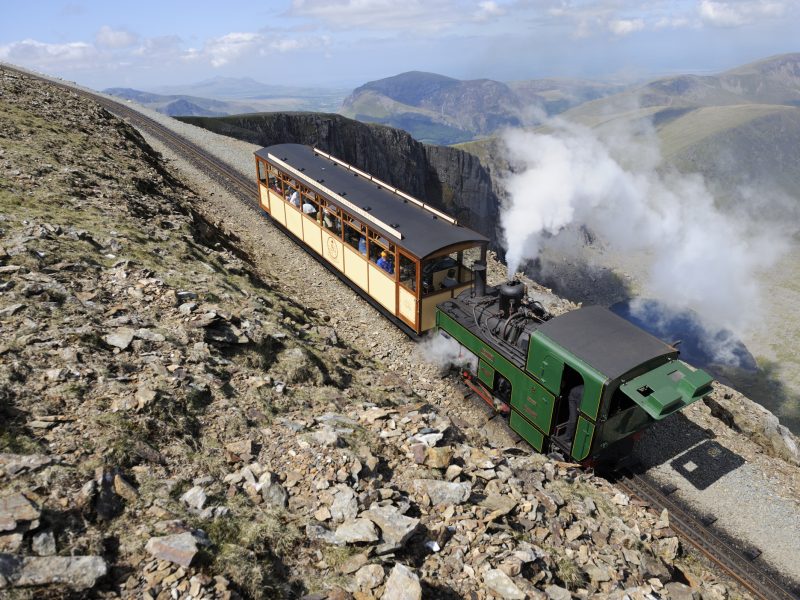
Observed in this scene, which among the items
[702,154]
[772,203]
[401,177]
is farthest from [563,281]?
[702,154]

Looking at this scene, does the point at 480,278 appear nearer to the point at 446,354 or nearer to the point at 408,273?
the point at 408,273

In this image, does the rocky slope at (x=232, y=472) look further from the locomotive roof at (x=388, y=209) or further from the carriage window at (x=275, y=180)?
the carriage window at (x=275, y=180)

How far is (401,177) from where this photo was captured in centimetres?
8094

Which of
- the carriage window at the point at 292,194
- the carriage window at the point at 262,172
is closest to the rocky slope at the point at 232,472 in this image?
the carriage window at the point at 292,194

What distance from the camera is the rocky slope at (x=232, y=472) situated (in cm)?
516

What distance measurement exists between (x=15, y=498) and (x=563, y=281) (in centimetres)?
8881

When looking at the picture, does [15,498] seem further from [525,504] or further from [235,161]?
[235,161]

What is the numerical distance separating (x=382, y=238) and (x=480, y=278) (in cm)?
336

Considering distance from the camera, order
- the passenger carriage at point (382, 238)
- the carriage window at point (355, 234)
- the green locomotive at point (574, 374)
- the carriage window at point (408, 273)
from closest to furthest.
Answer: the green locomotive at point (574, 374), the passenger carriage at point (382, 238), the carriage window at point (408, 273), the carriage window at point (355, 234)

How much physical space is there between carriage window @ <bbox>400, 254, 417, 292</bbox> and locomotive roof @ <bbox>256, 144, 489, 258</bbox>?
2.55 ft

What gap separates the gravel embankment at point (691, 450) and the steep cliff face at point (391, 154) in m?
40.3

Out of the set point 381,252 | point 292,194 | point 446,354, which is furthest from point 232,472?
point 292,194

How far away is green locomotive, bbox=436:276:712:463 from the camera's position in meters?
9.34

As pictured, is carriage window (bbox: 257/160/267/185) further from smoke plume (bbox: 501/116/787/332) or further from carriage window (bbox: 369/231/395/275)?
smoke plume (bbox: 501/116/787/332)
